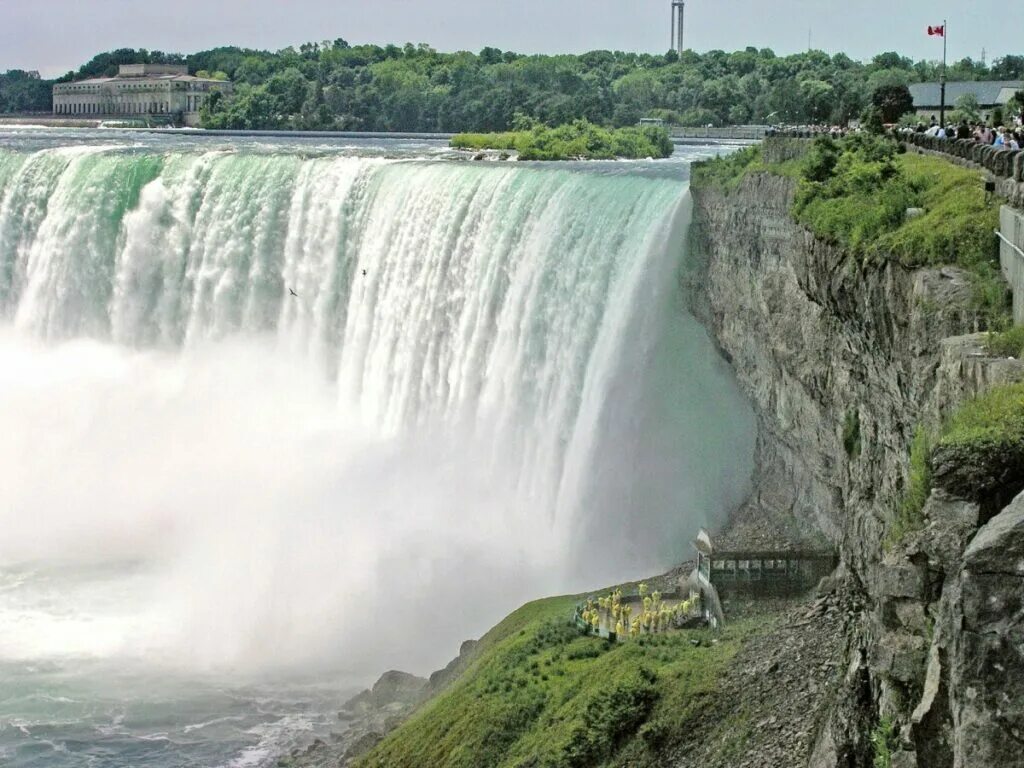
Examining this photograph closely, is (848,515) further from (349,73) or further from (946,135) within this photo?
(349,73)

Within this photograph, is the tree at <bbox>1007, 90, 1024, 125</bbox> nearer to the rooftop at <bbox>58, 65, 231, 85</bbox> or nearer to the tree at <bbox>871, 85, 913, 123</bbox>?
the tree at <bbox>871, 85, 913, 123</bbox>

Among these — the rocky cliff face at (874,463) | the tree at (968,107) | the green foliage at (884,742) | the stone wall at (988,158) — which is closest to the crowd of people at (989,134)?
the stone wall at (988,158)

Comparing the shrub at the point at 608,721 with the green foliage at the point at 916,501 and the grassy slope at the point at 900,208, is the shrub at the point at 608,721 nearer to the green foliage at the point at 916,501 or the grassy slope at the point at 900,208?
the grassy slope at the point at 900,208

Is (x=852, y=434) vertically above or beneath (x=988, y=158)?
beneath

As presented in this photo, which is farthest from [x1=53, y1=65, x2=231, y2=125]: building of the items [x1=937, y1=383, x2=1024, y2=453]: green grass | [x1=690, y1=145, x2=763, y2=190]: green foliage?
[x1=937, y1=383, x2=1024, y2=453]: green grass

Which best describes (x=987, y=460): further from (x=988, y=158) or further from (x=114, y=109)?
(x=114, y=109)

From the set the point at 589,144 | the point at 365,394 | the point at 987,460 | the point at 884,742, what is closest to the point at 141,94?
the point at 589,144
